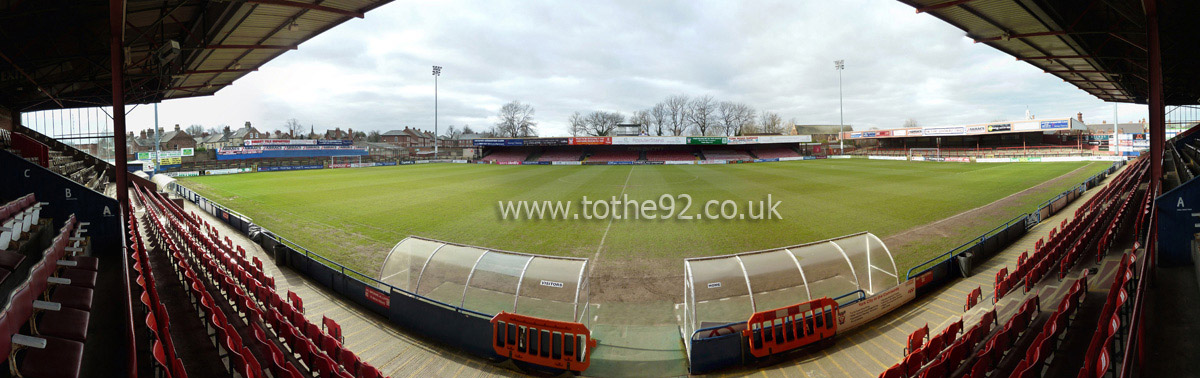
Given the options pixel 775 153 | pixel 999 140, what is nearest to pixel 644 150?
pixel 775 153

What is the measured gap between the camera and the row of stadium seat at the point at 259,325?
16.7ft

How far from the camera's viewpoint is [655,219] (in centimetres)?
1767

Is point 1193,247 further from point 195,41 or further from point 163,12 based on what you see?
point 195,41

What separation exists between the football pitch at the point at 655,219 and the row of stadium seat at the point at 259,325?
2926 millimetres

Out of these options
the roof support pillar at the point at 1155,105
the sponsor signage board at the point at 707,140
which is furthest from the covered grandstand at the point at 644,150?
the roof support pillar at the point at 1155,105

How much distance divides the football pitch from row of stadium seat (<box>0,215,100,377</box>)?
5.98 m

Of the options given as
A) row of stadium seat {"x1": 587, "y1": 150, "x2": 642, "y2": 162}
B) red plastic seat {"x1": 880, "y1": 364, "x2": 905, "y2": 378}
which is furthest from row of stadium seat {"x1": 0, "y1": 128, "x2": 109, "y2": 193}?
row of stadium seat {"x1": 587, "y1": 150, "x2": 642, "y2": 162}

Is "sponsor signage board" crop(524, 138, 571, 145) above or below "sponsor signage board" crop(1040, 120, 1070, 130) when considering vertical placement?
above

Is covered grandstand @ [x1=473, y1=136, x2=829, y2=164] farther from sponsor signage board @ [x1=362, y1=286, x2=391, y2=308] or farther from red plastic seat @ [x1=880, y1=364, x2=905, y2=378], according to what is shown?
red plastic seat @ [x1=880, y1=364, x2=905, y2=378]

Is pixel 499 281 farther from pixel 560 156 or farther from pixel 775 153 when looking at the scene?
pixel 775 153

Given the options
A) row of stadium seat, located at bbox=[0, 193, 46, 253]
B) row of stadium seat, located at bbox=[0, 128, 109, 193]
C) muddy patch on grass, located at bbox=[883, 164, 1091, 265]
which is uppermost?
row of stadium seat, located at bbox=[0, 128, 109, 193]

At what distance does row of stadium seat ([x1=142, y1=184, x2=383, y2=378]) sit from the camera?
5078mm

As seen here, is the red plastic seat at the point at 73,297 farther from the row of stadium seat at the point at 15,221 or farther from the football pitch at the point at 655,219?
the football pitch at the point at 655,219

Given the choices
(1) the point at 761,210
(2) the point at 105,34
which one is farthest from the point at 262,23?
(1) the point at 761,210
